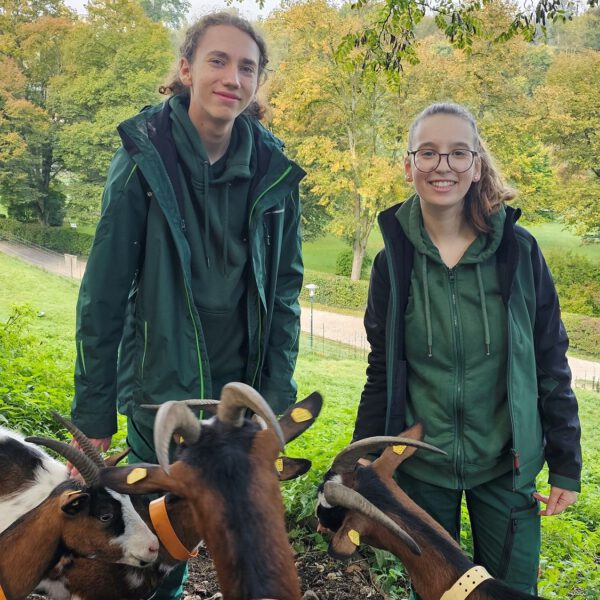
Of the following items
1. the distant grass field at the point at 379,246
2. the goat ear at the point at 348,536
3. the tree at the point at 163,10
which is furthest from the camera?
the tree at the point at 163,10

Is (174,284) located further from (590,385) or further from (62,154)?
(62,154)

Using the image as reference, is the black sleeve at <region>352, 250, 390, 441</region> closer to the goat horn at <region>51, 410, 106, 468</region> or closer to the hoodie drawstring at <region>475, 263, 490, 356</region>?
the hoodie drawstring at <region>475, 263, 490, 356</region>

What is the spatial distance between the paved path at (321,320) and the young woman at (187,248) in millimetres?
16348

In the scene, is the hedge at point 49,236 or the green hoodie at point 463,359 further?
the hedge at point 49,236

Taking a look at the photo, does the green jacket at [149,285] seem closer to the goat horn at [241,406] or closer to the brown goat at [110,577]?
the brown goat at [110,577]

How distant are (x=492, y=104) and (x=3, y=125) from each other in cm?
1673

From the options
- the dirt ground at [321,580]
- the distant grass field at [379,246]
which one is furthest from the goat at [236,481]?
the distant grass field at [379,246]

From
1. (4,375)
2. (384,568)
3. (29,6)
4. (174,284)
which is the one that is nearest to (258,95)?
(174,284)

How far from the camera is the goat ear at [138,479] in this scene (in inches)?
84.6

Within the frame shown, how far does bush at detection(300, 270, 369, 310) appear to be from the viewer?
24875 millimetres

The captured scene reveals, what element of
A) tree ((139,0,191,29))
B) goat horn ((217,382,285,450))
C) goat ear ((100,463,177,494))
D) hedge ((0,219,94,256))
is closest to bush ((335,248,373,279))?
hedge ((0,219,94,256))

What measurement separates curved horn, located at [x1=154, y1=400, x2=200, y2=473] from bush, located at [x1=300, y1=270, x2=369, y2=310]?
886 inches

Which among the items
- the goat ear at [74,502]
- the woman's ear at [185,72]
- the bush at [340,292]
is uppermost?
the woman's ear at [185,72]

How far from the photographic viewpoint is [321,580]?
383cm
